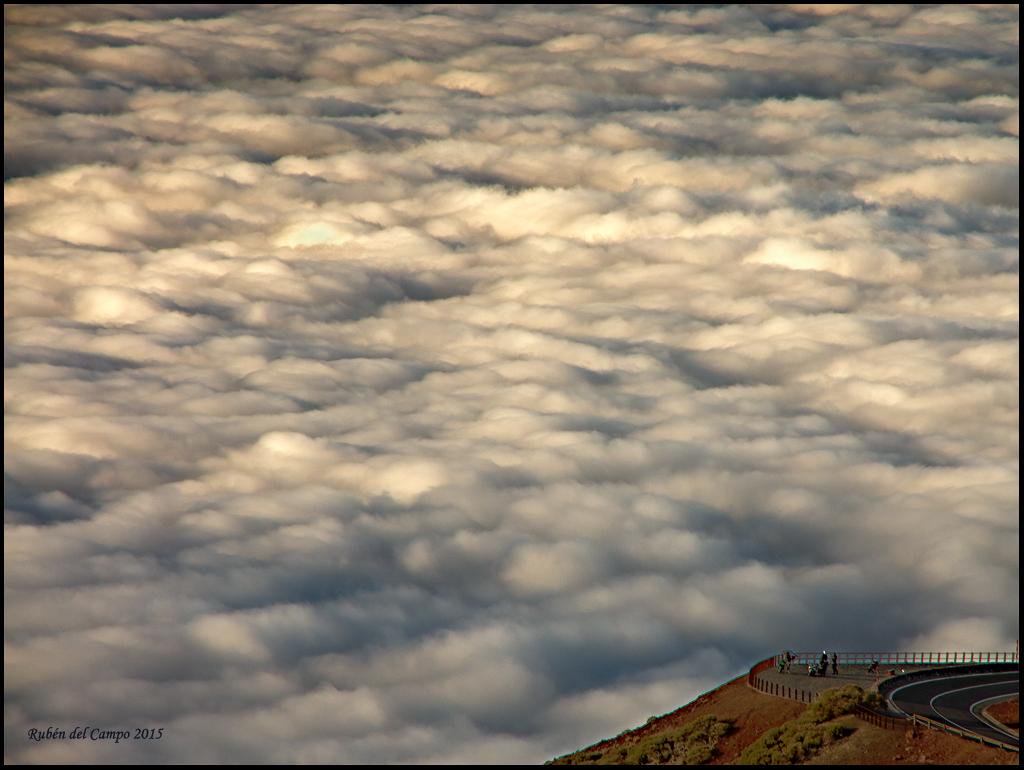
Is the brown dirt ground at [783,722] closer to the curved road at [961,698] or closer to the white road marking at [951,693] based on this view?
the white road marking at [951,693]

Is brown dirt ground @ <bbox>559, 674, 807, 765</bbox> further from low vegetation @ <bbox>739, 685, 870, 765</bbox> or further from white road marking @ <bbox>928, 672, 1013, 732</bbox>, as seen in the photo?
white road marking @ <bbox>928, 672, 1013, 732</bbox>

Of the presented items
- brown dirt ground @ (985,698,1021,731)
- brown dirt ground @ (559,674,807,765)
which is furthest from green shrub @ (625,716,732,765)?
brown dirt ground @ (985,698,1021,731)

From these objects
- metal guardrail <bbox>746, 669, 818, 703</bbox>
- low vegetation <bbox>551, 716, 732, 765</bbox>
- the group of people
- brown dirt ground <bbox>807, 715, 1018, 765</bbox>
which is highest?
the group of people

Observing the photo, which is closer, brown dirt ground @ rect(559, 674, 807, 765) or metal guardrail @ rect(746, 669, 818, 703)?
brown dirt ground @ rect(559, 674, 807, 765)

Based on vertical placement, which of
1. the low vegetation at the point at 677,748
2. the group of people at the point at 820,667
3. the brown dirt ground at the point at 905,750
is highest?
the group of people at the point at 820,667

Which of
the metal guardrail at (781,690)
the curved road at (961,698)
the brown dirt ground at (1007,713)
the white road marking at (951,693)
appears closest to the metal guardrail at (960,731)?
the white road marking at (951,693)

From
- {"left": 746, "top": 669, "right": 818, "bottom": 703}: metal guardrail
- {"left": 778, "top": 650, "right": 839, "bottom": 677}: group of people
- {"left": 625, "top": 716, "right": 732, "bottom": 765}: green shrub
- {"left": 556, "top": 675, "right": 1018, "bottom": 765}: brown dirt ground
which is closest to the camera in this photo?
{"left": 556, "top": 675, "right": 1018, "bottom": 765}: brown dirt ground
